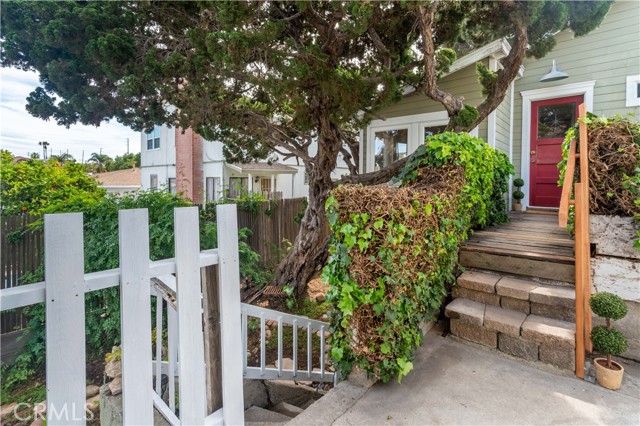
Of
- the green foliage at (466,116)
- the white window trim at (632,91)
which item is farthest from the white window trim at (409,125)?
the white window trim at (632,91)

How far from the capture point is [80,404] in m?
1.05

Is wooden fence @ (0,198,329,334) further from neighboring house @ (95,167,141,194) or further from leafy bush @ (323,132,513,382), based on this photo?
neighboring house @ (95,167,141,194)

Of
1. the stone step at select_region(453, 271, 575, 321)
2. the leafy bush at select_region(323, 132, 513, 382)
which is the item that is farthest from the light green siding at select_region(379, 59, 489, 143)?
the leafy bush at select_region(323, 132, 513, 382)

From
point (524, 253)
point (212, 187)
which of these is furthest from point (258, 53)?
point (212, 187)

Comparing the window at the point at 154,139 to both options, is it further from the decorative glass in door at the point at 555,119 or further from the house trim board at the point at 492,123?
the decorative glass in door at the point at 555,119

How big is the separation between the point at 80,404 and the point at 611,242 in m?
3.69

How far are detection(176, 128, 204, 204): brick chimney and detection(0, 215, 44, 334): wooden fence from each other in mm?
8895

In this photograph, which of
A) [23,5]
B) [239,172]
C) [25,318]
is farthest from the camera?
[239,172]

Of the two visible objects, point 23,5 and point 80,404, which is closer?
point 80,404

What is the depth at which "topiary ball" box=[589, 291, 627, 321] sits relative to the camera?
2.23 meters

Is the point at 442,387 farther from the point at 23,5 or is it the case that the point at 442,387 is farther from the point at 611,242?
the point at 23,5

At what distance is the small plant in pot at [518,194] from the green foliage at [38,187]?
24.7ft

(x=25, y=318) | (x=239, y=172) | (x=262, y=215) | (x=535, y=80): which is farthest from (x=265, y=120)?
(x=239, y=172)

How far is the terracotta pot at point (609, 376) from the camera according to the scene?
2.25 metres
